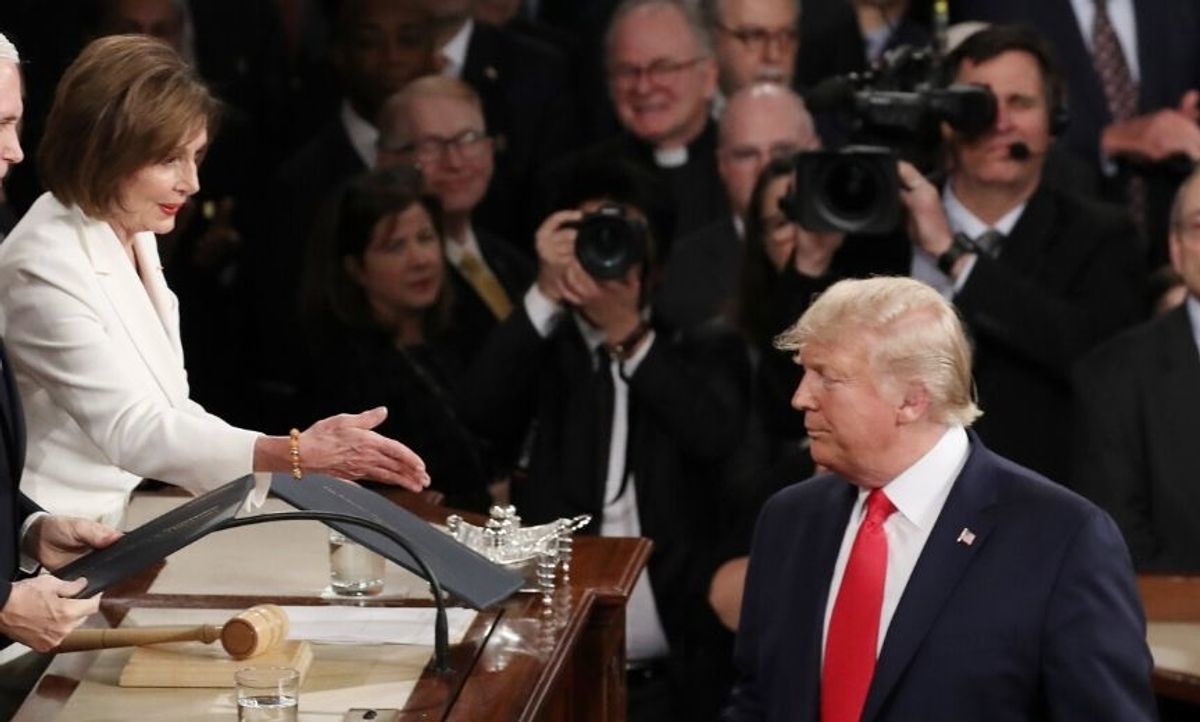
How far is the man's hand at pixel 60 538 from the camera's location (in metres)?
2.97

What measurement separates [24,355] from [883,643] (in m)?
1.24

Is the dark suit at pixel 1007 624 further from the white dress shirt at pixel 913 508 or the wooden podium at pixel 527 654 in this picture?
the wooden podium at pixel 527 654

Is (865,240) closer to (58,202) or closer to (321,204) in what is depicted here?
(321,204)

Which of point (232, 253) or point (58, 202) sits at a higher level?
point (58, 202)

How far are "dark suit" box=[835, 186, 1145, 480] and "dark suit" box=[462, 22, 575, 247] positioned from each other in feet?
3.98

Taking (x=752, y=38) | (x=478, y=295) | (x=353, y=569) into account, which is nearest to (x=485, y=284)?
(x=478, y=295)

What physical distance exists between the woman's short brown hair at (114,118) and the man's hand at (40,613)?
634 mm

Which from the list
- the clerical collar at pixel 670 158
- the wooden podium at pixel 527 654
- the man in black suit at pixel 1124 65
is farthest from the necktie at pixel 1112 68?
the wooden podium at pixel 527 654

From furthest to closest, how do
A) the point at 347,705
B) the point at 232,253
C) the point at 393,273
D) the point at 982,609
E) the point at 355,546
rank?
the point at 232,253, the point at 393,273, the point at 355,546, the point at 982,609, the point at 347,705

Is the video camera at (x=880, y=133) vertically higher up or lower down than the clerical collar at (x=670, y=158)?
higher up

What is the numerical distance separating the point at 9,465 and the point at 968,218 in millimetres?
2662

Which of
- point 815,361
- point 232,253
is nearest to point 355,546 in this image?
point 815,361

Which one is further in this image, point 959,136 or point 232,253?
point 232,253

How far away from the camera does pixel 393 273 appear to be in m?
5.18
